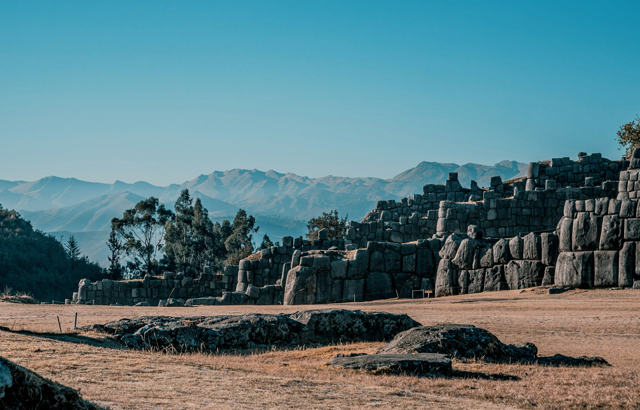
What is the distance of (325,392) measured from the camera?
33.3ft

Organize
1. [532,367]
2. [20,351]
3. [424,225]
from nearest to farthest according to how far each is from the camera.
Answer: [20,351] < [532,367] < [424,225]

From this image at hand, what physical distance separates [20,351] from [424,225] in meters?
33.4

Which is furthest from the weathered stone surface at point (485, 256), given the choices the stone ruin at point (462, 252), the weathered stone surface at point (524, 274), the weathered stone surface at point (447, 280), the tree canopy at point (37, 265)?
the tree canopy at point (37, 265)

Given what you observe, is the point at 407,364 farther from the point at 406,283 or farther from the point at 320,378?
the point at 406,283

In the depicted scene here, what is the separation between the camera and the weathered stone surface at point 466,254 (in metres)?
30.4

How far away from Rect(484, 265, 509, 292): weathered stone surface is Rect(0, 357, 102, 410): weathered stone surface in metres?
26.2

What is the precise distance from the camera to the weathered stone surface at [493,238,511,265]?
29281mm

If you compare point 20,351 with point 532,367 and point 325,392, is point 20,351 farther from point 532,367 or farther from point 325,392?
point 532,367

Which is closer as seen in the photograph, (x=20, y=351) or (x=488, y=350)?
(x=20, y=351)

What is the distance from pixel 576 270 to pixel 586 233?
1.71 m

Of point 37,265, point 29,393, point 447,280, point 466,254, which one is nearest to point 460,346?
point 29,393

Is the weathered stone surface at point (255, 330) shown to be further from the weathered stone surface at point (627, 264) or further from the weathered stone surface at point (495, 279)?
the weathered stone surface at point (627, 264)

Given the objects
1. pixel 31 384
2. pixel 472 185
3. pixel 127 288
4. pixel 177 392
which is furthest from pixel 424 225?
pixel 31 384

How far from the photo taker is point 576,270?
2667 centimetres
